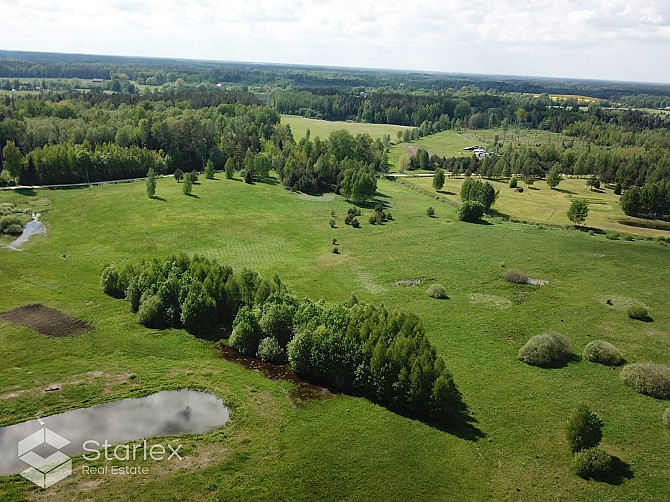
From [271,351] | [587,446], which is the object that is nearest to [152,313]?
[271,351]

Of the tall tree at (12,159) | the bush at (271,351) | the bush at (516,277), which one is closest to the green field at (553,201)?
the bush at (516,277)

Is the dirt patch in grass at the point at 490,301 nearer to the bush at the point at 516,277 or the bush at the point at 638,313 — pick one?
the bush at the point at 516,277

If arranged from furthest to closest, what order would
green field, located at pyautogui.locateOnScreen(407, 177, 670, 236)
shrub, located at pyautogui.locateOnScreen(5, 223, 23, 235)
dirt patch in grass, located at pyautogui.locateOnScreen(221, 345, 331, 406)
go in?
1. green field, located at pyautogui.locateOnScreen(407, 177, 670, 236)
2. shrub, located at pyautogui.locateOnScreen(5, 223, 23, 235)
3. dirt patch in grass, located at pyautogui.locateOnScreen(221, 345, 331, 406)

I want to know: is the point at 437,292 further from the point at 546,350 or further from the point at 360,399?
the point at 360,399

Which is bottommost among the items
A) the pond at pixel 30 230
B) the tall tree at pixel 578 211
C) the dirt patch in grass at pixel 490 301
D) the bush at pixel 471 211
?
the pond at pixel 30 230

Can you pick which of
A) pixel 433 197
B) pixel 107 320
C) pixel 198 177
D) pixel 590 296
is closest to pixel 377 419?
pixel 107 320

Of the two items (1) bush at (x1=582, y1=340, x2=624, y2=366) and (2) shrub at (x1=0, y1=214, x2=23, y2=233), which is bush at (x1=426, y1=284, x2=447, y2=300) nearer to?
(1) bush at (x1=582, y1=340, x2=624, y2=366)

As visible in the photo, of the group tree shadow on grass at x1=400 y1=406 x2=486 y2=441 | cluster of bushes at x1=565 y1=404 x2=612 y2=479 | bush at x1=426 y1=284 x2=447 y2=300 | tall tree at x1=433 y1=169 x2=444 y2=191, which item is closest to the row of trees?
tree shadow on grass at x1=400 y1=406 x2=486 y2=441
